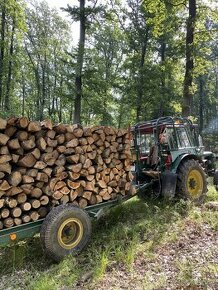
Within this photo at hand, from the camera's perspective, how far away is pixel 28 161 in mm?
4566

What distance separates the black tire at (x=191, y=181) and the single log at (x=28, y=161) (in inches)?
136

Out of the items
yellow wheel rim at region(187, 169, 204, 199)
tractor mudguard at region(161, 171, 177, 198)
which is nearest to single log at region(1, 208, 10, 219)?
tractor mudguard at region(161, 171, 177, 198)

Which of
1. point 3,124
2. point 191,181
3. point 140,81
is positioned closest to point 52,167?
point 3,124

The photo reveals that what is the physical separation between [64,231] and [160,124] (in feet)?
11.5

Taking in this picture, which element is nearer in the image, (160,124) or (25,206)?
(25,206)

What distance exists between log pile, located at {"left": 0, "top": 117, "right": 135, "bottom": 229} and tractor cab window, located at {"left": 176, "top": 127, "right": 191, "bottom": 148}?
1890mm

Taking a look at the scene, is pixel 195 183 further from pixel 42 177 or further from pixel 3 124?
pixel 3 124

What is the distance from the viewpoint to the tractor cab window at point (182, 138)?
715 cm

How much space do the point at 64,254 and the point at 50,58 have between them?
26.8m

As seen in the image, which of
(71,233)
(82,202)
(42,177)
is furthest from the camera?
(82,202)

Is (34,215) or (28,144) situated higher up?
(28,144)

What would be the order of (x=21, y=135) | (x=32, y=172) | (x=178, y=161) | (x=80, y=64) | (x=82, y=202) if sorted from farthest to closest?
(x=80, y=64)
(x=178, y=161)
(x=82, y=202)
(x=32, y=172)
(x=21, y=135)

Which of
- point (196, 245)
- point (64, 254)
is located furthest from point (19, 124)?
point (196, 245)

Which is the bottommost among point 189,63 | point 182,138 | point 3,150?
point 3,150
